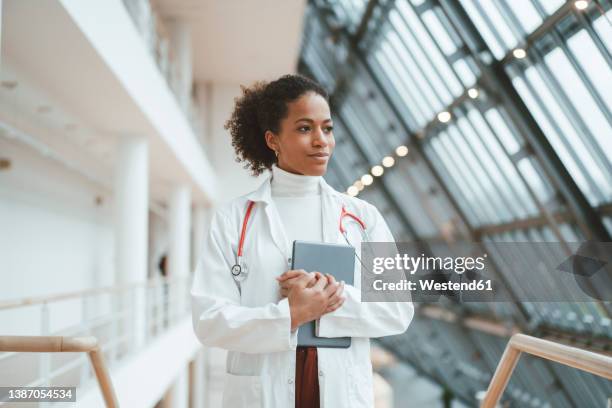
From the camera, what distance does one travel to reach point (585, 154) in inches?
321

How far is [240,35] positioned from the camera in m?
15.1

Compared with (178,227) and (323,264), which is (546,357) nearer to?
(323,264)

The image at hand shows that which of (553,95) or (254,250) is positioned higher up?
(553,95)

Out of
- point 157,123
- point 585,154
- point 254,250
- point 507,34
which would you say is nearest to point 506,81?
point 507,34

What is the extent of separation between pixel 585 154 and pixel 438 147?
15.1 ft

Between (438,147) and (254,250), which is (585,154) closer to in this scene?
(438,147)

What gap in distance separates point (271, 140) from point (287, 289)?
0.54 metres

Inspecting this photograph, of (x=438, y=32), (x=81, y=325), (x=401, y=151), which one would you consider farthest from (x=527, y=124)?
(x=81, y=325)

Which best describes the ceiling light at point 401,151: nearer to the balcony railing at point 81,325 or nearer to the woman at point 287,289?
the balcony railing at point 81,325

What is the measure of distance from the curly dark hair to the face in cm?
3

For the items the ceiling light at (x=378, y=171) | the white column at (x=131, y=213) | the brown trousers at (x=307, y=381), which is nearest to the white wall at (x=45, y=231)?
the white column at (x=131, y=213)

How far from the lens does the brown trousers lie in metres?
1.94

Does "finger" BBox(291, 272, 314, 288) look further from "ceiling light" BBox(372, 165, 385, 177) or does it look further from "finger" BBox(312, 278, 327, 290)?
"ceiling light" BBox(372, 165, 385, 177)

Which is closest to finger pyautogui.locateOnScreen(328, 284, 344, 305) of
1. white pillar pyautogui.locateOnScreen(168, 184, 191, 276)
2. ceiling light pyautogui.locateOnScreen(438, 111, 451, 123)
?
ceiling light pyautogui.locateOnScreen(438, 111, 451, 123)
